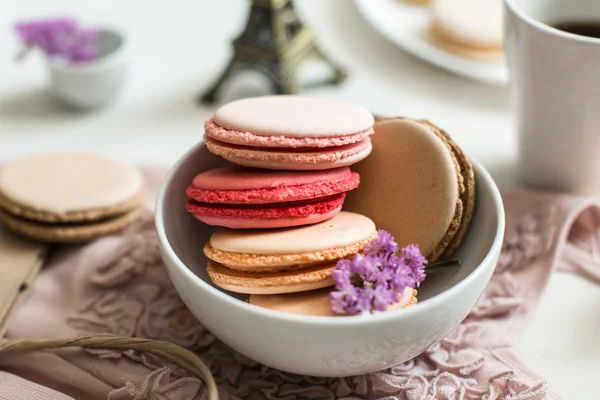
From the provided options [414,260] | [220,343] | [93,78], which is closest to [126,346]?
[220,343]

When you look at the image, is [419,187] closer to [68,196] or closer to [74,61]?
[68,196]

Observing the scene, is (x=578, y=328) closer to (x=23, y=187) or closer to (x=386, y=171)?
(x=386, y=171)

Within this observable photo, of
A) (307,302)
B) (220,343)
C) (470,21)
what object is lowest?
(220,343)

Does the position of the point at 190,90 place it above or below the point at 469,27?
below

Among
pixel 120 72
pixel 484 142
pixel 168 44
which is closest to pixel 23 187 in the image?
pixel 120 72

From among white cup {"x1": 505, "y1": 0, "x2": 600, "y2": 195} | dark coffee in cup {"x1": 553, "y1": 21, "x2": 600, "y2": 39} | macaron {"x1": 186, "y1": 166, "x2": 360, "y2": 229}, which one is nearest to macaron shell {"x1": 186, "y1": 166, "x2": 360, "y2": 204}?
macaron {"x1": 186, "y1": 166, "x2": 360, "y2": 229}
